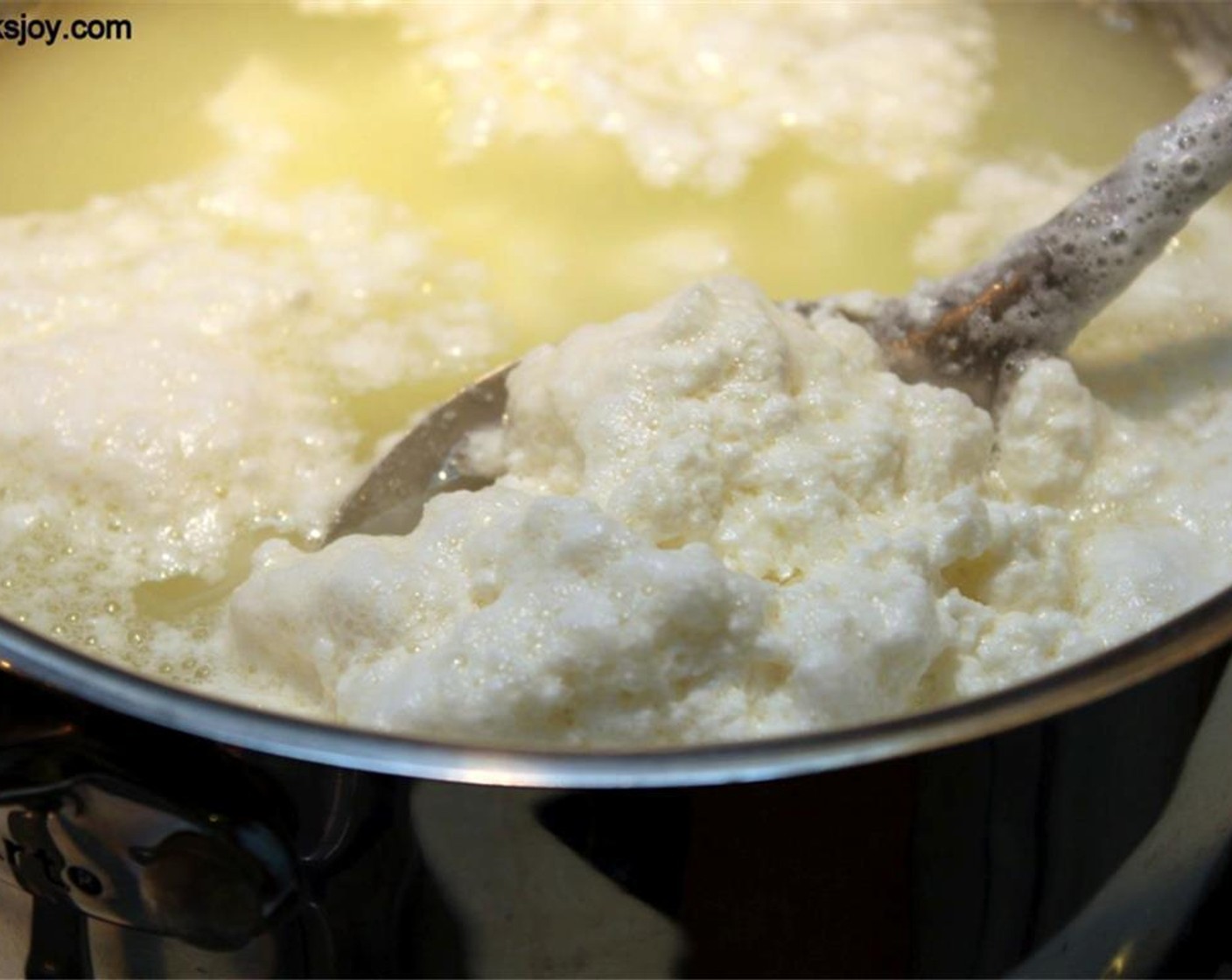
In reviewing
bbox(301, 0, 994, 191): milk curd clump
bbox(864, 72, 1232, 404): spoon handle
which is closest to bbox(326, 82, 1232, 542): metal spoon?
bbox(864, 72, 1232, 404): spoon handle

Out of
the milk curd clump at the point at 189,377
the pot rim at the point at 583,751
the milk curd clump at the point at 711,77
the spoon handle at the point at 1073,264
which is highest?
the pot rim at the point at 583,751

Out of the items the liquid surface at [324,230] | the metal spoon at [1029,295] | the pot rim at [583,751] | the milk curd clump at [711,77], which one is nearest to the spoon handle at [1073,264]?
the metal spoon at [1029,295]

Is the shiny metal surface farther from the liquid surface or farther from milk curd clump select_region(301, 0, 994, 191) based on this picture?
milk curd clump select_region(301, 0, 994, 191)

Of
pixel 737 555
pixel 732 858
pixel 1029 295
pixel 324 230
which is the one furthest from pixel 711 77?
pixel 732 858

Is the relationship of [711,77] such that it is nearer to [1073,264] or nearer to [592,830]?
[1073,264]

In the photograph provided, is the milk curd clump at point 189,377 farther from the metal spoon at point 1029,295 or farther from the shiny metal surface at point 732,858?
the shiny metal surface at point 732,858

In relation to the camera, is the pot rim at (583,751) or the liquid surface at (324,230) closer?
A: the pot rim at (583,751)

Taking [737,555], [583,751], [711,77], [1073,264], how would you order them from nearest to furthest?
[583,751]
[737,555]
[1073,264]
[711,77]
